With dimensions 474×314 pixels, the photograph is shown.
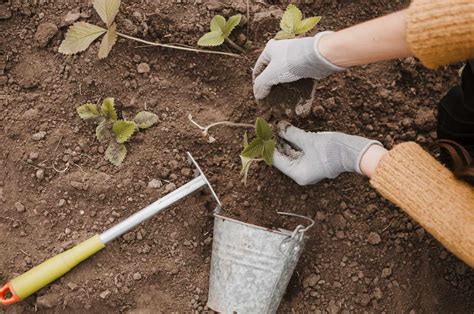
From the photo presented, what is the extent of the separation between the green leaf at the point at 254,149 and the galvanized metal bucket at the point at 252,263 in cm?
19

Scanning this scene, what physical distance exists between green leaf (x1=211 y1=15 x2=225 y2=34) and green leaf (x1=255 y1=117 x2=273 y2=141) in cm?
36

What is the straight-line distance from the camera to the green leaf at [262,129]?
1487mm

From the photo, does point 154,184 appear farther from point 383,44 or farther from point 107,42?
point 383,44

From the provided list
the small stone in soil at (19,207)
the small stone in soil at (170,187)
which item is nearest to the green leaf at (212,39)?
the small stone in soil at (170,187)

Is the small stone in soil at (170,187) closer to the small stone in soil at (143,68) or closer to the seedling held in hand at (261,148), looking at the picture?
the seedling held in hand at (261,148)

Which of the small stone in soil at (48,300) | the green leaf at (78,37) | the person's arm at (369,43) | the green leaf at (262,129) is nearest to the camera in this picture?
the person's arm at (369,43)

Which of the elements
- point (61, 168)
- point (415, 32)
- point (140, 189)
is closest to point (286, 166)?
point (140, 189)

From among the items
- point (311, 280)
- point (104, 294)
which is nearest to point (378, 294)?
point (311, 280)

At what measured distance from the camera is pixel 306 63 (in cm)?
140

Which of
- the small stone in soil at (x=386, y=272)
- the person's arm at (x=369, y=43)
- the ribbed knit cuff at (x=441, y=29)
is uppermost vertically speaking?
the ribbed knit cuff at (x=441, y=29)

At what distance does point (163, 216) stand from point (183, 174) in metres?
0.14

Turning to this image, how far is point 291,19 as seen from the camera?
1618 millimetres

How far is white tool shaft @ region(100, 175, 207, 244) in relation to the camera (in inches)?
60.6

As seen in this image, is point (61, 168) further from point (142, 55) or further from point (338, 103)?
point (338, 103)
